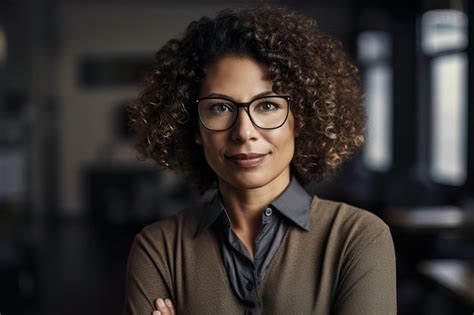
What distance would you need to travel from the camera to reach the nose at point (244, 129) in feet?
3.98

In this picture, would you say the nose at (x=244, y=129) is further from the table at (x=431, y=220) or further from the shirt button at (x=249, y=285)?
the table at (x=431, y=220)

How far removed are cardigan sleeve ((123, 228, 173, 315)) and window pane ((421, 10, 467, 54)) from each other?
17.3ft

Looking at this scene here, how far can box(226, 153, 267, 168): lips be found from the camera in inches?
48.4

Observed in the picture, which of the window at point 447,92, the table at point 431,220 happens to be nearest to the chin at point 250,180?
the table at point 431,220

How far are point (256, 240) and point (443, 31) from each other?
A: 622 cm

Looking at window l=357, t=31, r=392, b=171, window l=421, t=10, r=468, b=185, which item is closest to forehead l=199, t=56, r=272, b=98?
window l=421, t=10, r=468, b=185

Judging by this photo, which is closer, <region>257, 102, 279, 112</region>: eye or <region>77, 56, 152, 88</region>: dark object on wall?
<region>257, 102, 279, 112</region>: eye

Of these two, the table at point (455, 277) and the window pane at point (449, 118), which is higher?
the window pane at point (449, 118)

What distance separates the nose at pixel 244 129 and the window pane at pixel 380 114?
24.7ft

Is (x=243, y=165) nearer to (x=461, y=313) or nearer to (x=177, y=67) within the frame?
(x=177, y=67)

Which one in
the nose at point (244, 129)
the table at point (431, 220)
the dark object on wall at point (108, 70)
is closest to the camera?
the nose at point (244, 129)

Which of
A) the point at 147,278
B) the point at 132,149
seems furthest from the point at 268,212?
the point at 132,149

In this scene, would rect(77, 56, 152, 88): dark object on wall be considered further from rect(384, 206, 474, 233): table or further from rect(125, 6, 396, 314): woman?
rect(125, 6, 396, 314): woman

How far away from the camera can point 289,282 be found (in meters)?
1.26
